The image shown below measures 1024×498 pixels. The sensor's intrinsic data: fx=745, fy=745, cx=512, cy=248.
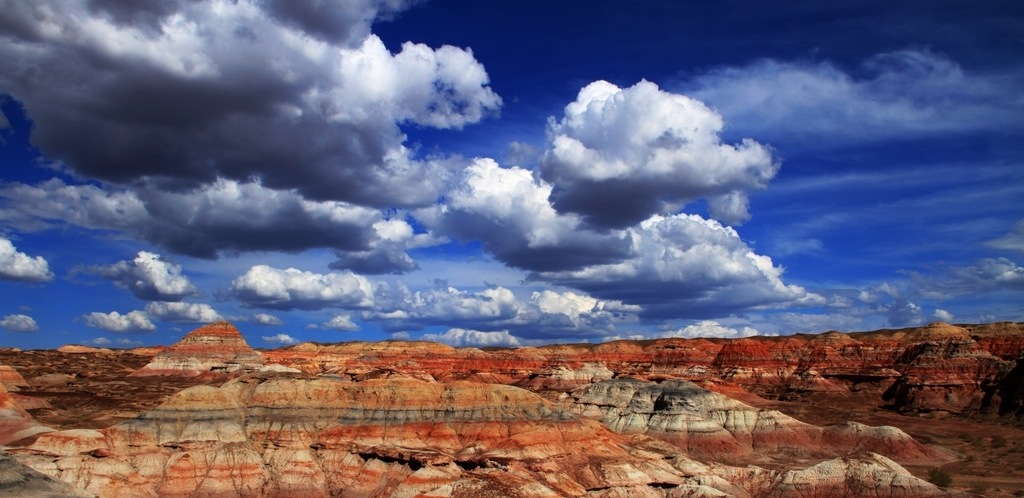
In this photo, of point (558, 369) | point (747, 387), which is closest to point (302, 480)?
point (558, 369)

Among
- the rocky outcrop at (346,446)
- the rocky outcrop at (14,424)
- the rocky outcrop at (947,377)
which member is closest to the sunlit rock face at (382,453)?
the rocky outcrop at (346,446)

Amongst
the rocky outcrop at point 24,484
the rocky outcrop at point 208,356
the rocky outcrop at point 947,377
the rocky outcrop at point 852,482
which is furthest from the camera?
the rocky outcrop at point 208,356

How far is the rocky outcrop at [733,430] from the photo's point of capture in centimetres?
9494

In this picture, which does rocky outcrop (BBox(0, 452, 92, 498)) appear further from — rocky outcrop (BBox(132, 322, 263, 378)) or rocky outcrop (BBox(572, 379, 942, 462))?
rocky outcrop (BBox(132, 322, 263, 378))

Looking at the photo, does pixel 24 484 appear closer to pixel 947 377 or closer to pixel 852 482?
pixel 852 482

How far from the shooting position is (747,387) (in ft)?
597

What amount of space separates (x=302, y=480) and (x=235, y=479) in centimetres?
554

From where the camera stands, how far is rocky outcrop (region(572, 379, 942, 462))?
94.9m

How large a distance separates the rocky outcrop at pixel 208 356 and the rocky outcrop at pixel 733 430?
97.2 meters

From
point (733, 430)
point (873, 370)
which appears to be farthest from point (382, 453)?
point (873, 370)

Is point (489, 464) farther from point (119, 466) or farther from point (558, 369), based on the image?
point (558, 369)

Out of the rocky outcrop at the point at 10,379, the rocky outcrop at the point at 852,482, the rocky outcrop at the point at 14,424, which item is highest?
the rocky outcrop at the point at 10,379

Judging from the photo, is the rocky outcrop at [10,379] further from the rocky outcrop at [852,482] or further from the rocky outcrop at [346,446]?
the rocky outcrop at [852,482]

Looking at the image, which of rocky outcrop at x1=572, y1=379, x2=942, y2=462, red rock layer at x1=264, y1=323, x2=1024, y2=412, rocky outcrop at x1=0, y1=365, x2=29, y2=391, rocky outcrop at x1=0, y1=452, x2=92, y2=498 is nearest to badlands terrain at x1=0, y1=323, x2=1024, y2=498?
rocky outcrop at x1=0, y1=452, x2=92, y2=498
